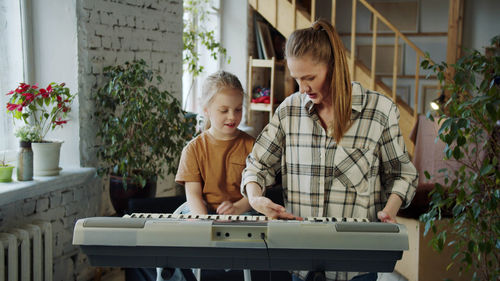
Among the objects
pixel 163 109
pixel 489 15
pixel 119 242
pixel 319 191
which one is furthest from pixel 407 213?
pixel 489 15

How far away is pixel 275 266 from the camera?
1151 millimetres

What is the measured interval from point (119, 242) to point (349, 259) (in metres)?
0.51

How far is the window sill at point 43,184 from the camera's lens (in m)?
2.31

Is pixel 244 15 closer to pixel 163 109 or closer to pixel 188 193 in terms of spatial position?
pixel 163 109

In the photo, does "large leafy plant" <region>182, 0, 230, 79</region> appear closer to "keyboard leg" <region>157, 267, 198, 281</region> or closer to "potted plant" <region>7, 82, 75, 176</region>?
"potted plant" <region>7, 82, 75, 176</region>

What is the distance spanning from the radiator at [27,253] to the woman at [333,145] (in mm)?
1251

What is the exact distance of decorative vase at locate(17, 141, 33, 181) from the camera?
2.49 metres

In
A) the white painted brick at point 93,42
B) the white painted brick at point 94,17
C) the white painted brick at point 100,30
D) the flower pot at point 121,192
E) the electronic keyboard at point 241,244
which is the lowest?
the flower pot at point 121,192

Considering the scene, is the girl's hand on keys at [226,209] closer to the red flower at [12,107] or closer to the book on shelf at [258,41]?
the red flower at [12,107]

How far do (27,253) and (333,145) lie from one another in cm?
159

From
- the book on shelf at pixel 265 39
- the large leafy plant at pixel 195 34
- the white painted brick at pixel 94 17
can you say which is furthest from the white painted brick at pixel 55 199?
the book on shelf at pixel 265 39

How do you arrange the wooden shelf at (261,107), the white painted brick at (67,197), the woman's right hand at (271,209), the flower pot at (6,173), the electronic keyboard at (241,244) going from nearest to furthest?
the electronic keyboard at (241,244) → the woman's right hand at (271,209) → the flower pot at (6,173) → the white painted brick at (67,197) → the wooden shelf at (261,107)

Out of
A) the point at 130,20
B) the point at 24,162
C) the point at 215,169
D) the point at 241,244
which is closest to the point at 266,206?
the point at 241,244

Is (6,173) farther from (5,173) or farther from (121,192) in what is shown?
(121,192)
